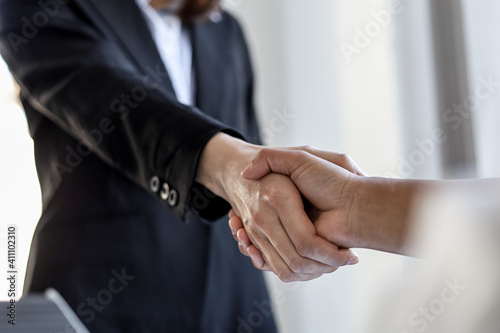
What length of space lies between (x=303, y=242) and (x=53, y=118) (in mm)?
525

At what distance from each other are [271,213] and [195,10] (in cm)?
63

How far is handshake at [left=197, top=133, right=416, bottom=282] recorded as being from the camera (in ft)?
2.56

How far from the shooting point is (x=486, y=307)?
1.37 ft

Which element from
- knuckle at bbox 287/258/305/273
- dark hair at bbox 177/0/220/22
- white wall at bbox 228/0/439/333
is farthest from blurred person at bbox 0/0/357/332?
white wall at bbox 228/0/439/333

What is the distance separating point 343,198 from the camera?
32.0 inches

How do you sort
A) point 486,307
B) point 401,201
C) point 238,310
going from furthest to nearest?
point 238,310, point 401,201, point 486,307

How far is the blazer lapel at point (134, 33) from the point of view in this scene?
1.06 m

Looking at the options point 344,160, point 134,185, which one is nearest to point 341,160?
point 344,160

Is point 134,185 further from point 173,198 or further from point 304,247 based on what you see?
point 304,247

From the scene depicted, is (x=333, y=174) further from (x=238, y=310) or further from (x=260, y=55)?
(x=260, y=55)

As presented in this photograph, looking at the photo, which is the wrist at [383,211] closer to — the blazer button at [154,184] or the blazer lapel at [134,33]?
the blazer button at [154,184]

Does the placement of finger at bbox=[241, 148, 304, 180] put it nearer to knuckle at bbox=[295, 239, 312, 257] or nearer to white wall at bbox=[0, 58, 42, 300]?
knuckle at bbox=[295, 239, 312, 257]

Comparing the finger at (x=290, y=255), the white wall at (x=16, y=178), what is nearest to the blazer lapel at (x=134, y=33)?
the finger at (x=290, y=255)

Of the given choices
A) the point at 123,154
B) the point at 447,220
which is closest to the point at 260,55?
the point at 123,154
